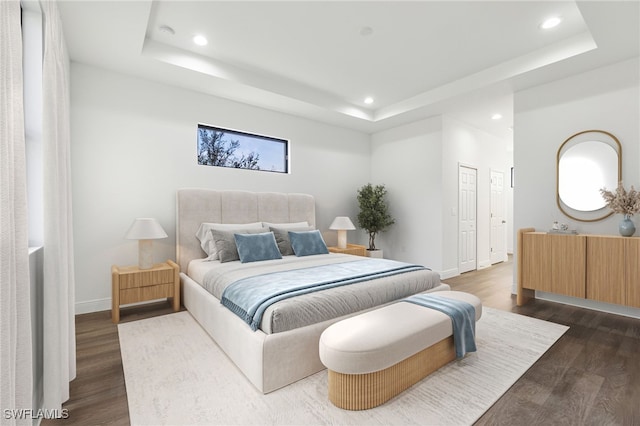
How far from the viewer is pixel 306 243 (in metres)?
4.02

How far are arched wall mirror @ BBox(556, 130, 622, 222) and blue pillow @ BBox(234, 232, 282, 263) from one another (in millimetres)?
3599

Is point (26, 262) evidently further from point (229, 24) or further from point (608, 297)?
point (608, 297)

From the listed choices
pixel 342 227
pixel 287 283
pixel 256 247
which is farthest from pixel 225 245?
pixel 342 227

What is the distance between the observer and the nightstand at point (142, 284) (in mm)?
3121

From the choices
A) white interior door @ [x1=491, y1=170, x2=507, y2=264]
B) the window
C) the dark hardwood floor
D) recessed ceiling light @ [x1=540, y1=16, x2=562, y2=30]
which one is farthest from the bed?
white interior door @ [x1=491, y1=170, x2=507, y2=264]

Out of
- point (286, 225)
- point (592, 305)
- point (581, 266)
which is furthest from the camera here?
point (286, 225)

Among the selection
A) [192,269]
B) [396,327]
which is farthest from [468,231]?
[192,269]

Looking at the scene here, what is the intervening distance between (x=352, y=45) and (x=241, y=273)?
8.83 feet

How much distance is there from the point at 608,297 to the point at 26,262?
4.67 meters

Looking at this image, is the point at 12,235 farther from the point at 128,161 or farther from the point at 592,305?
the point at 592,305

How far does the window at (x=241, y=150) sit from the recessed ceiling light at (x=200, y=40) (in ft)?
3.83

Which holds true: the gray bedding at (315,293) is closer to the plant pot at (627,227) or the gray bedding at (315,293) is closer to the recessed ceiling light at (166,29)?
the plant pot at (627,227)

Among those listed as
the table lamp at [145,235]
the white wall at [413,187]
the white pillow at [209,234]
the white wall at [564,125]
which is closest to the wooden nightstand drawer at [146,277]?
the table lamp at [145,235]

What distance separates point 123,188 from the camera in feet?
11.7
